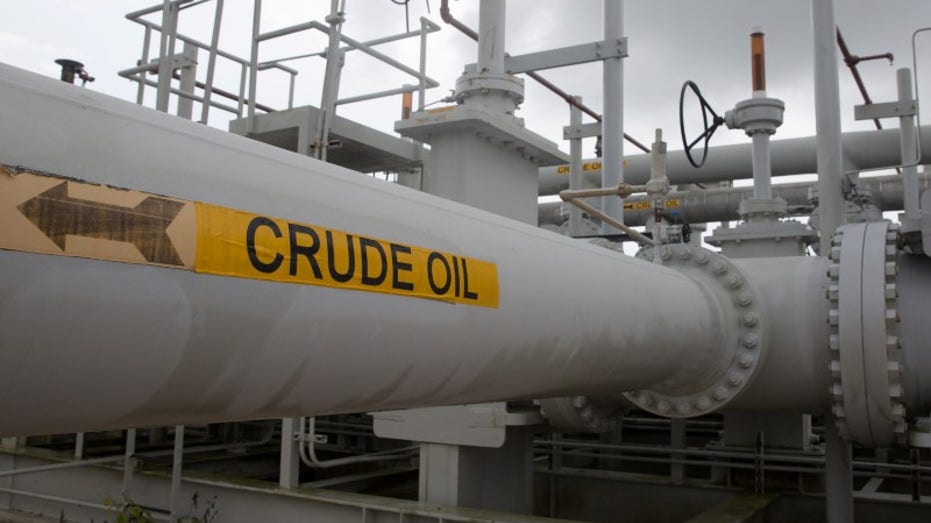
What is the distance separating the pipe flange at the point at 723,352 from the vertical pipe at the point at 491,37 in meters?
1.32

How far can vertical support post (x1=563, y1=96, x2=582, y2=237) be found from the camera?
5482mm

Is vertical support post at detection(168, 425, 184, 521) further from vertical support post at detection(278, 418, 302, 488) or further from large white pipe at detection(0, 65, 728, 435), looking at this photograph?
large white pipe at detection(0, 65, 728, 435)

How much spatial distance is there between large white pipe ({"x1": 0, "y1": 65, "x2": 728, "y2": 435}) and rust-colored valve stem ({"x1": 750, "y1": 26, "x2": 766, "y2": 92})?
417 cm

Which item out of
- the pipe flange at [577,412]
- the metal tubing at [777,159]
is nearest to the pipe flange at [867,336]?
the pipe flange at [577,412]

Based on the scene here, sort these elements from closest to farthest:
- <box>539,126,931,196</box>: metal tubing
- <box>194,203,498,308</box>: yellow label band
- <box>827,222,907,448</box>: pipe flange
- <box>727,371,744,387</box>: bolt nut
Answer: <box>194,203,498,308</box>: yellow label band < <box>827,222,907,448</box>: pipe flange < <box>727,371,744,387</box>: bolt nut < <box>539,126,931,196</box>: metal tubing

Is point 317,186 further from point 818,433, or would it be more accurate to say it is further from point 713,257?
point 818,433

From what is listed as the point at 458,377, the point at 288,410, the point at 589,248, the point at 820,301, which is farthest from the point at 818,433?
the point at 288,410

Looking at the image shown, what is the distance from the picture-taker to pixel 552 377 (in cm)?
194

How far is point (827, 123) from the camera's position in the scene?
4.05m

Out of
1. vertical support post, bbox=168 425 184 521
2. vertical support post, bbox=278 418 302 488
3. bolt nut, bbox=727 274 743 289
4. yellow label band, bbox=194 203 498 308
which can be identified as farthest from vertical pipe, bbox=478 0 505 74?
yellow label band, bbox=194 203 498 308

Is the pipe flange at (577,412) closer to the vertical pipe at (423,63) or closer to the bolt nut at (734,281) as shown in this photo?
the bolt nut at (734,281)

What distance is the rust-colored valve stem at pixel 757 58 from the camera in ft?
17.9

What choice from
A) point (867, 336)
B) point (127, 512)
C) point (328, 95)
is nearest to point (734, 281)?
point (867, 336)

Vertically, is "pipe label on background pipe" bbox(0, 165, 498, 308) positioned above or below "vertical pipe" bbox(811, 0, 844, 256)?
below
